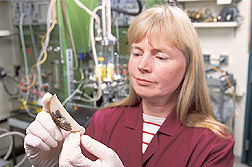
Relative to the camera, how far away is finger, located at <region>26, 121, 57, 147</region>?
0.86 metres

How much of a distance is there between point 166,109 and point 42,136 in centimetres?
53

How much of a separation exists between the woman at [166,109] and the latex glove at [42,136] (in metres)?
0.06

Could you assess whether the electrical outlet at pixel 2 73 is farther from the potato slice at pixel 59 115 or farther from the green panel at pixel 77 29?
the potato slice at pixel 59 115

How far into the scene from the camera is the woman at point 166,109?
3.23 feet

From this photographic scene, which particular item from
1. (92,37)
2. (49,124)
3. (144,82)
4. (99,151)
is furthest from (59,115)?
(92,37)

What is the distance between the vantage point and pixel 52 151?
978 millimetres

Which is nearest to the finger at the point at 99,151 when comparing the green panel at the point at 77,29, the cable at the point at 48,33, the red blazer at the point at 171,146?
the red blazer at the point at 171,146

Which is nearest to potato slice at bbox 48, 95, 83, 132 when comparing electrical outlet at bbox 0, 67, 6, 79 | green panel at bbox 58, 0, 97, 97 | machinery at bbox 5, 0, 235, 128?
machinery at bbox 5, 0, 235, 128

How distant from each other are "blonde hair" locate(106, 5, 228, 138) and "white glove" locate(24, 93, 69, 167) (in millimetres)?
454

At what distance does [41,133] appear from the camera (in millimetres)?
865

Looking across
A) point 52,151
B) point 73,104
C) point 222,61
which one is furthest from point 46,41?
point 222,61

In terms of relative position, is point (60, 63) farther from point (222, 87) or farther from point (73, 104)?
point (222, 87)

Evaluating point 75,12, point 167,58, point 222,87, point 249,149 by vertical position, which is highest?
point 75,12

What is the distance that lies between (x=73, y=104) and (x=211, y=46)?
1803mm
